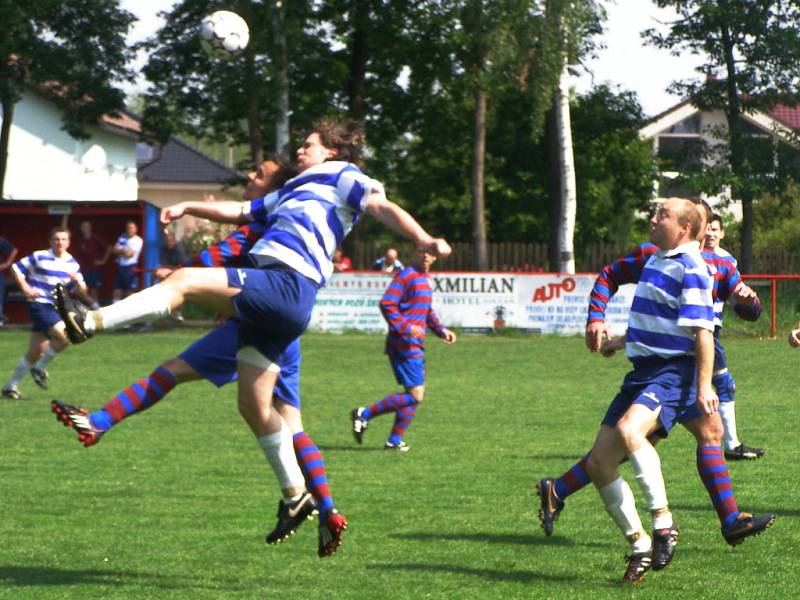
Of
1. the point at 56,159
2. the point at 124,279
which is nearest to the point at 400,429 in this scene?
the point at 124,279

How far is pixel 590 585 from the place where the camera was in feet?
21.5

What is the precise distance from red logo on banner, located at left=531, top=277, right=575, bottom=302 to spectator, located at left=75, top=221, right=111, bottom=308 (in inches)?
343

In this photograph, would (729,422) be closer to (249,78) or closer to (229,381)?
(229,381)

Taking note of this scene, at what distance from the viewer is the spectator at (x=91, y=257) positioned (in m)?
29.5

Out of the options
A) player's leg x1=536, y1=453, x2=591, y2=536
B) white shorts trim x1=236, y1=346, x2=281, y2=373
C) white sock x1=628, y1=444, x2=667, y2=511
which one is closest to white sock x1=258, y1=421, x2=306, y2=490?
white shorts trim x1=236, y1=346, x2=281, y2=373

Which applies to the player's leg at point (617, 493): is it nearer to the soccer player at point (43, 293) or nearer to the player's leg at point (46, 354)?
the soccer player at point (43, 293)

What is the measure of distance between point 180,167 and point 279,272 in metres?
72.9

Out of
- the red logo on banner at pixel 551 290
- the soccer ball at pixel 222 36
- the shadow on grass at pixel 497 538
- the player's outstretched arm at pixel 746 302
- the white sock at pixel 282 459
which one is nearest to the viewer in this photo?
the white sock at pixel 282 459

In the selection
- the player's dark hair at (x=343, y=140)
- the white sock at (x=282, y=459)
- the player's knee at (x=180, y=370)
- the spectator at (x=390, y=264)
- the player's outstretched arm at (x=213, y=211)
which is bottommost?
the white sock at (x=282, y=459)

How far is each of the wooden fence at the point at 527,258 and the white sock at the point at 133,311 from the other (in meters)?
29.6

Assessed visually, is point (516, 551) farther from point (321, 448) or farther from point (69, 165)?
point (69, 165)

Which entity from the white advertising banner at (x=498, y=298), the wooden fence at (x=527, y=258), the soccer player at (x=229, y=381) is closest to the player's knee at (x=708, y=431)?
the soccer player at (x=229, y=381)

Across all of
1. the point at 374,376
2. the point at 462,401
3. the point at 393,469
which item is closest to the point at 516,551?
the point at 393,469

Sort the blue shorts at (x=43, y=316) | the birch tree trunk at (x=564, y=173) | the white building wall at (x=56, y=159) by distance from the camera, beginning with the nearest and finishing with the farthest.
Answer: the blue shorts at (x=43, y=316), the birch tree trunk at (x=564, y=173), the white building wall at (x=56, y=159)
